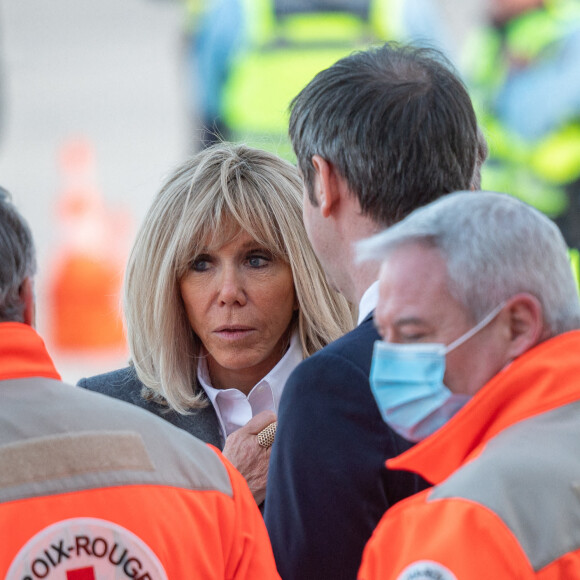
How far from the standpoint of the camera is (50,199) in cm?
1074

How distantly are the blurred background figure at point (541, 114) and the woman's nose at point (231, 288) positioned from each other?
4162 mm

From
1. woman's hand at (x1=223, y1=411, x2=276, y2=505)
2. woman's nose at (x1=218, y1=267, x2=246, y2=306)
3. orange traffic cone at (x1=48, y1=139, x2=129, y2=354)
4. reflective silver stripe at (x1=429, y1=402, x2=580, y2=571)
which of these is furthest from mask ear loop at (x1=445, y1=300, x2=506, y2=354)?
orange traffic cone at (x1=48, y1=139, x2=129, y2=354)

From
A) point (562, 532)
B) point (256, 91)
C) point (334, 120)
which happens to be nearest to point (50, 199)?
point (256, 91)

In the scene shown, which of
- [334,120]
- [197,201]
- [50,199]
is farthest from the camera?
[50,199]

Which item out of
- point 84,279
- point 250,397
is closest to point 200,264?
point 250,397

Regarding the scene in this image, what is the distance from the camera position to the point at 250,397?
2.51 meters

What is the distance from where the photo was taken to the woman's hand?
87.9 inches

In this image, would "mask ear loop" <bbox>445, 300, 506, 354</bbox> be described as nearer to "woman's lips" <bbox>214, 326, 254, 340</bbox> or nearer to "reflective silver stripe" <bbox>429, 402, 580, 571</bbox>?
"reflective silver stripe" <bbox>429, 402, 580, 571</bbox>

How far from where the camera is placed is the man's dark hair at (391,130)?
178 cm

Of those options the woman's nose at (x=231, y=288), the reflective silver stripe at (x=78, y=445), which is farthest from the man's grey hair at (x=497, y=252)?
the woman's nose at (x=231, y=288)

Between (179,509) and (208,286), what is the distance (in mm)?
976

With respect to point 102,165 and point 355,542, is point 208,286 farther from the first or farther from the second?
point 102,165

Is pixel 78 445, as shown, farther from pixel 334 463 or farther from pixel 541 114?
pixel 541 114

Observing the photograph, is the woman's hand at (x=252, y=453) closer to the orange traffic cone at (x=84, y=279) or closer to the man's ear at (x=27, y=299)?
the man's ear at (x=27, y=299)
